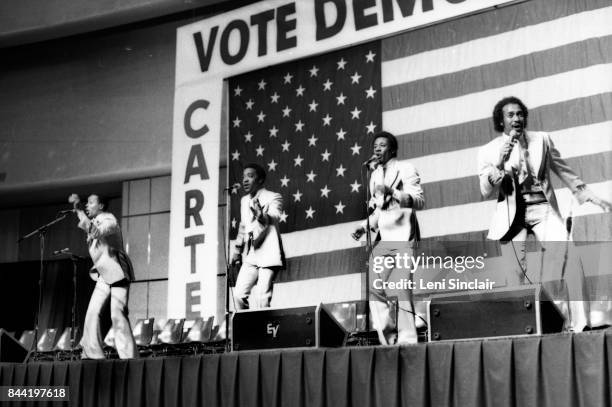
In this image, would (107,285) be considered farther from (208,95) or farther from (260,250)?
(208,95)

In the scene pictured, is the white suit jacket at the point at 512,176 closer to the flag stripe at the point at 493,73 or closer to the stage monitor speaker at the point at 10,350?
the flag stripe at the point at 493,73

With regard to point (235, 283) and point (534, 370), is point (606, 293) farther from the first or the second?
point (235, 283)

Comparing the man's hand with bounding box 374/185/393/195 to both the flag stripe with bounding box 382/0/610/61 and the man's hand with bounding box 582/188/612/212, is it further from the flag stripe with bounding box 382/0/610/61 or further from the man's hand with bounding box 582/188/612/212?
the flag stripe with bounding box 382/0/610/61

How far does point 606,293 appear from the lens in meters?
6.32

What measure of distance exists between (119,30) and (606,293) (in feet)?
25.3

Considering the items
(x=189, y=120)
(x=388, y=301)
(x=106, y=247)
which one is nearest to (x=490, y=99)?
(x=388, y=301)

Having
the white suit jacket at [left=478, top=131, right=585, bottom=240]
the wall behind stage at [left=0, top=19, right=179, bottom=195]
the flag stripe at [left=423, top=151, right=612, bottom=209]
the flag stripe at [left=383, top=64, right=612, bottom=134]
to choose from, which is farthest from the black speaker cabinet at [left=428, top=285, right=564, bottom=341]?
the wall behind stage at [left=0, top=19, right=179, bottom=195]

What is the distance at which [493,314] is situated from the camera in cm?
502

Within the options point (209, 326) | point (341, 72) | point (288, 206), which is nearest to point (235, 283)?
point (209, 326)

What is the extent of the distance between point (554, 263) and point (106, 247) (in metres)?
4.07

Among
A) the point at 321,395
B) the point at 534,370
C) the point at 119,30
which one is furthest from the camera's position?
the point at 119,30

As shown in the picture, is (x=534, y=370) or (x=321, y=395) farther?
(x=321, y=395)

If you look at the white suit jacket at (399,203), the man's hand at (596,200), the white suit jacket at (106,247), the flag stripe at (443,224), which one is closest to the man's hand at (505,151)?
the white suit jacket at (399,203)

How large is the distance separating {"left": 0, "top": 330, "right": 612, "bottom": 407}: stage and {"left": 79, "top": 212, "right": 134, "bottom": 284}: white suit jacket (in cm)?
105
